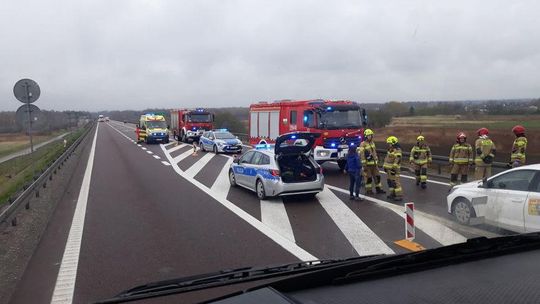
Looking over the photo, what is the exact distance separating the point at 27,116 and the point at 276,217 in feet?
29.1

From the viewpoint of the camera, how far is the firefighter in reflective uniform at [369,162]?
42.3 ft

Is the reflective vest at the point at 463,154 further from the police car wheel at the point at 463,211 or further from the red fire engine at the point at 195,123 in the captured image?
the red fire engine at the point at 195,123

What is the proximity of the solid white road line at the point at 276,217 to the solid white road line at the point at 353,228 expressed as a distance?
0.99 meters

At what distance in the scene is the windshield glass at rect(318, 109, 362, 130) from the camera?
17234 mm

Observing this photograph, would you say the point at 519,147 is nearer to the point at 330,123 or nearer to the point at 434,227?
the point at 434,227

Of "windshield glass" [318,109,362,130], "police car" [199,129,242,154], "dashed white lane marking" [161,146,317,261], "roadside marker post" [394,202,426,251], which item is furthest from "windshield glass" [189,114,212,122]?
"roadside marker post" [394,202,426,251]

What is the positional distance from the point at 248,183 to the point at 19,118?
720cm

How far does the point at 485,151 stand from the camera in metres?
12.5

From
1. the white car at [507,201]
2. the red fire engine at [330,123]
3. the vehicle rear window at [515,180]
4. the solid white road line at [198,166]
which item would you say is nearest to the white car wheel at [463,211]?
the white car at [507,201]

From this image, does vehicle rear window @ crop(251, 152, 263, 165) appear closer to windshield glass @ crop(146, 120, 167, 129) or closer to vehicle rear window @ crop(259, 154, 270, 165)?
vehicle rear window @ crop(259, 154, 270, 165)

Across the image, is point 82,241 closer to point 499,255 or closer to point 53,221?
point 53,221

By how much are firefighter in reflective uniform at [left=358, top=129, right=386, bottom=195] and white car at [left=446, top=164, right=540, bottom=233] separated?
4.21 metres

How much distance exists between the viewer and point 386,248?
24.9ft

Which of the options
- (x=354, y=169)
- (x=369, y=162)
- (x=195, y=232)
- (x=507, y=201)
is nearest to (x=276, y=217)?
(x=195, y=232)
